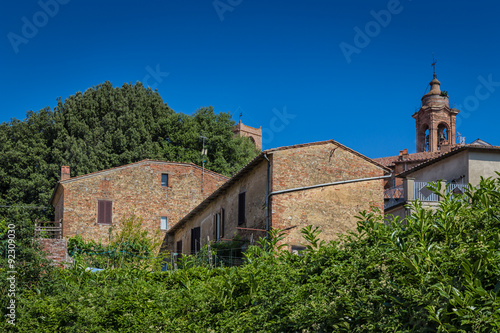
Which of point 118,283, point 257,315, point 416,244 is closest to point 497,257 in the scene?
point 416,244

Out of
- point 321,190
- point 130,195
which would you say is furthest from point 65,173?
point 321,190

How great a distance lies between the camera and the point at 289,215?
19.8 meters

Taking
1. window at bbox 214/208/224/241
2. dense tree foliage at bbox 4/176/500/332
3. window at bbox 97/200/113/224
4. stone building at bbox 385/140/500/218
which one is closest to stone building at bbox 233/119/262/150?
window at bbox 97/200/113/224

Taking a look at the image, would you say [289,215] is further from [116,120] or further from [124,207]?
[116,120]

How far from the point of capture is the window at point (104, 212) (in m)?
31.3

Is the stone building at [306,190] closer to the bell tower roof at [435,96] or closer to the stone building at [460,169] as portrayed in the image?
the stone building at [460,169]

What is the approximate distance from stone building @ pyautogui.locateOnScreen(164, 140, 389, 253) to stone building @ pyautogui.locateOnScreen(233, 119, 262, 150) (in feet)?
220

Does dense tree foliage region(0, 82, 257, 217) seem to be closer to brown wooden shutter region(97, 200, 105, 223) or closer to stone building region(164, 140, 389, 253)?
brown wooden shutter region(97, 200, 105, 223)

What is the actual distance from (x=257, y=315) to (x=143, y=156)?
31790mm

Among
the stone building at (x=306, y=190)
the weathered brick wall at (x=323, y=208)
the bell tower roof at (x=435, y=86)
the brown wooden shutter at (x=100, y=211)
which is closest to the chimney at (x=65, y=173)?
the brown wooden shutter at (x=100, y=211)

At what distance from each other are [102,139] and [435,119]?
36705mm

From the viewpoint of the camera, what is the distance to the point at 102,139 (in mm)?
39875

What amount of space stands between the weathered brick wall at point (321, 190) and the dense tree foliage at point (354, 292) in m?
8.87

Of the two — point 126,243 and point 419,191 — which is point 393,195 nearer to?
point 419,191
